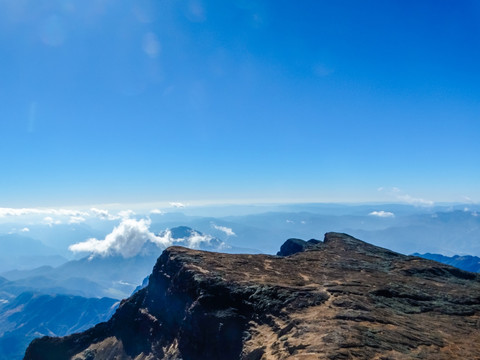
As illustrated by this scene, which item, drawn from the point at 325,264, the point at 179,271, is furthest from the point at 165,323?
the point at 325,264

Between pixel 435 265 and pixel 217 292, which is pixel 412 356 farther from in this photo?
pixel 435 265

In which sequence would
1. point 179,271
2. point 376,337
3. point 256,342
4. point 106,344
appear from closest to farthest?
point 376,337, point 256,342, point 179,271, point 106,344

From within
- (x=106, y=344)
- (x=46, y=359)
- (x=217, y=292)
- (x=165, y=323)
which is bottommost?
(x=46, y=359)

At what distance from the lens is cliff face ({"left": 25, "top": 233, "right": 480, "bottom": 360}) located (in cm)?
2775

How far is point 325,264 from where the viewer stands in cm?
5800

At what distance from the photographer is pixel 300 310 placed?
121 feet

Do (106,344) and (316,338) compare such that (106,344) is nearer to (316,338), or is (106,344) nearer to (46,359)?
(46,359)

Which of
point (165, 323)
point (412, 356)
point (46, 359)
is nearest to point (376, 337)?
point (412, 356)

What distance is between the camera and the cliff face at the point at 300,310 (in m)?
27.8

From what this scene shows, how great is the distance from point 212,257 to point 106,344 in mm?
41425

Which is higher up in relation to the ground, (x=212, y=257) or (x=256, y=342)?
(x=212, y=257)

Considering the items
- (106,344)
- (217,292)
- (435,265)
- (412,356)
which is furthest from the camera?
(106,344)

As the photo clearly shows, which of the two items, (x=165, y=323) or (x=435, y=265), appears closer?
(x=165, y=323)

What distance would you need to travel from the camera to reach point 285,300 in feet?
129
